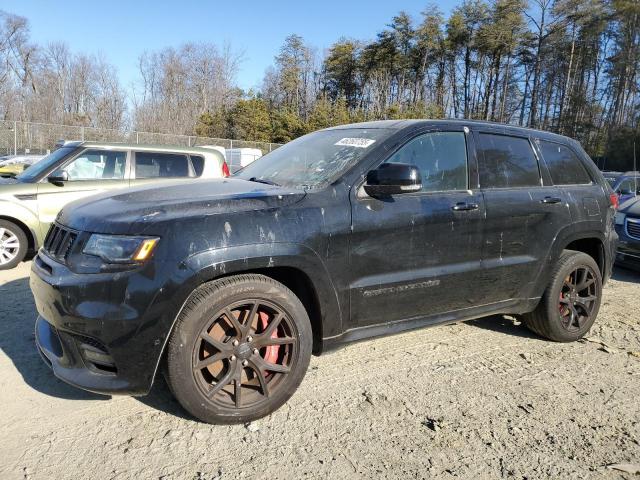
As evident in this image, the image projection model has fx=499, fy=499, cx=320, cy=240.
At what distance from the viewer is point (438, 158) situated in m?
3.62

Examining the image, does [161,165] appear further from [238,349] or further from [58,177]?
[238,349]

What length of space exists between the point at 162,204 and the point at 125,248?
1.10ft

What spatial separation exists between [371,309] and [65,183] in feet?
17.6

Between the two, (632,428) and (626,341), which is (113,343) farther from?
(626,341)

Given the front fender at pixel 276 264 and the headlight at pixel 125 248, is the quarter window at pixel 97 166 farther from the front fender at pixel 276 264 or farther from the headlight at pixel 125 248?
the front fender at pixel 276 264

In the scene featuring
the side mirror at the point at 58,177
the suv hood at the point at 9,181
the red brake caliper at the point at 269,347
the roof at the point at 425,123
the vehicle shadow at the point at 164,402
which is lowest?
the vehicle shadow at the point at 164,402

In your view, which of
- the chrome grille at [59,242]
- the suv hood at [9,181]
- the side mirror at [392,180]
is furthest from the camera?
the suv hood at [9,181]

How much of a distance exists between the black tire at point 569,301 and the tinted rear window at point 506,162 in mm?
787

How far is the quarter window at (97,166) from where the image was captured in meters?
6.95

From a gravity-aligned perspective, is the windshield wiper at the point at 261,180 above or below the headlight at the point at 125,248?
above

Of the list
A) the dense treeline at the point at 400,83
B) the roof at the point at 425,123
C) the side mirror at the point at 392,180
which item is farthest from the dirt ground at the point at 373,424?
the dense treeline at the point at 400,83

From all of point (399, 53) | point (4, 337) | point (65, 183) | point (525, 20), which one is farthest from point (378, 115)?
point (4, 337)

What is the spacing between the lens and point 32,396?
10.2 feet

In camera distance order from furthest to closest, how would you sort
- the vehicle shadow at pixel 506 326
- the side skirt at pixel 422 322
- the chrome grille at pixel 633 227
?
the chrome grille at pixel 633 227 → the vehicle shadow at pixel 506 326 → the side skirt at pixel 422 322
